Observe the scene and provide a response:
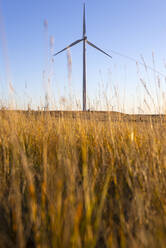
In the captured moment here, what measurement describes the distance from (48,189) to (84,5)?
12.0 metres

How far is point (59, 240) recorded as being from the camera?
856mm

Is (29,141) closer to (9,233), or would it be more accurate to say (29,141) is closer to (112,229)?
(9,233)

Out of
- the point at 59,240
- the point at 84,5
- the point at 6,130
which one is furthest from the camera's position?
the point at 84,5

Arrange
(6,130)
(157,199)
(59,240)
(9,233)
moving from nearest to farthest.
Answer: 1. (59,240)
2. (9,233)
3. (157,199)
4. (6,130)

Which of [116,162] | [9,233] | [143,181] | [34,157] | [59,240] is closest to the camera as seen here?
[59,240]

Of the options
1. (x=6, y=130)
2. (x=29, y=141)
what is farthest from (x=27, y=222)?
(x=6, y=130)

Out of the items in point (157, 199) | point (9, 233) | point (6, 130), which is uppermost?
point (6, 130)

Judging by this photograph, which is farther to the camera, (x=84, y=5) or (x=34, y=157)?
(x=84, y=5)

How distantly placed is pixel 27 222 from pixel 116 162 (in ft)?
2.73

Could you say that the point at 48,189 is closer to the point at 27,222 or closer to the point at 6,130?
the point at 27,222

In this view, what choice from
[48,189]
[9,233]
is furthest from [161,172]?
[9,233]

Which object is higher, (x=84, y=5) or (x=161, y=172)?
(x=84, y=5)

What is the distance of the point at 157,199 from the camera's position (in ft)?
4.01

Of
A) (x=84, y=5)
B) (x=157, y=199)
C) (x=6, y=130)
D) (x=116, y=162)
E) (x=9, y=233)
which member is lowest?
(x=9, y=233)
